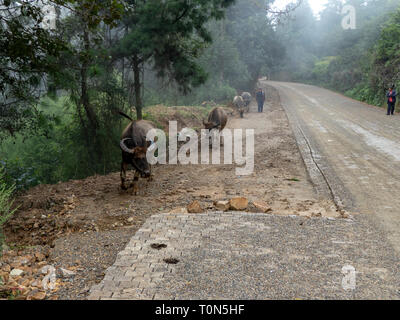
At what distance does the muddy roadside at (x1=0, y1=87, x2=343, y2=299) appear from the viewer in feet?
17.4

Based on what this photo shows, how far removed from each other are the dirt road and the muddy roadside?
0.85 m

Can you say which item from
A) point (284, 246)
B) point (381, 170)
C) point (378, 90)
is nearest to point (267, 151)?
point (381, 170)

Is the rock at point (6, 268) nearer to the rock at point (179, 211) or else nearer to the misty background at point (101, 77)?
the rock at point (179, 211)

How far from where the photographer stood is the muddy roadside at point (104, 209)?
17.4ft

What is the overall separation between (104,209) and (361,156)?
377 inches

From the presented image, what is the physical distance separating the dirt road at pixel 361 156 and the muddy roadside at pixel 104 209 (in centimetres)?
85

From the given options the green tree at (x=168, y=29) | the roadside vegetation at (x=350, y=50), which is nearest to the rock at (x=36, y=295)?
the green tree at (x=168, y=29)

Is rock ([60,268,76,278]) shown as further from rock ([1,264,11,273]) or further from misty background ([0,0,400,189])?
misty background ([0,0,400,189])

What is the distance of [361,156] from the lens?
13.0m

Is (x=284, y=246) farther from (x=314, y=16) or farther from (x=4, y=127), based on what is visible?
(x=314, y=16)

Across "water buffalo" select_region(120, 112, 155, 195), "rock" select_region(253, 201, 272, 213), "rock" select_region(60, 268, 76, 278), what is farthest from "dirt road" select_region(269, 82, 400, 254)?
"rock" select_region(60, 268, 76, 278)

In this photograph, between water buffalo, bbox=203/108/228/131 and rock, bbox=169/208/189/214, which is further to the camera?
water buffalo, bbox=203/108/228/131

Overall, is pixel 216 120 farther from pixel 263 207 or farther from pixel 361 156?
pixel 263 207

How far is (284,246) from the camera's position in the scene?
5.85m
